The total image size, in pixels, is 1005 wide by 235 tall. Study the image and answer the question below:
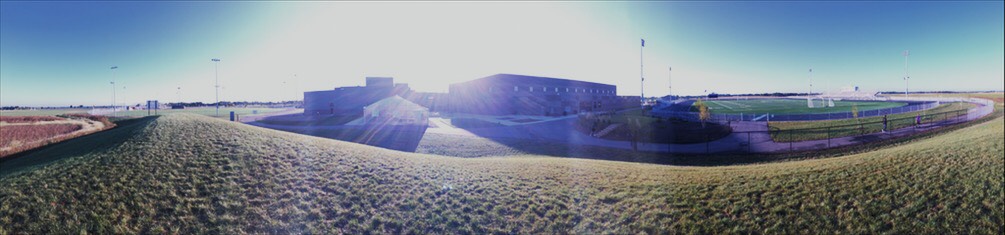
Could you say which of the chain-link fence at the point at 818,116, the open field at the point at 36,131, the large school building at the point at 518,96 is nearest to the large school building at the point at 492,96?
the large school building at the point at 518,96

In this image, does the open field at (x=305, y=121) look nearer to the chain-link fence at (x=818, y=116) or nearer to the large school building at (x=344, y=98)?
the large school building at (x=344, y=98)

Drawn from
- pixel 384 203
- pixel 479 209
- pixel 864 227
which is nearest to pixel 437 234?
pixel 479 209

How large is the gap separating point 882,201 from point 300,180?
11.1 m

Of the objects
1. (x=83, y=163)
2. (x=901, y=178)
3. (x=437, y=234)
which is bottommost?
(x=437, y=234)

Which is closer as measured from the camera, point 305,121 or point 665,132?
point 665,132

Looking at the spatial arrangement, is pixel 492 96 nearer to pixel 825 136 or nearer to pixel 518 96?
pixel 518 96

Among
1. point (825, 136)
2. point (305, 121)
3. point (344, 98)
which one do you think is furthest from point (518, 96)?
point (825, 136)

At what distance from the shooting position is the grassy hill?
4922mm

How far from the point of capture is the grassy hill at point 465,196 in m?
4.92

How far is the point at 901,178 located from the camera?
21.4ft

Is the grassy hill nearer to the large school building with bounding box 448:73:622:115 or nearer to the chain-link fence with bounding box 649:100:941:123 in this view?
the chain-link fence with bounding box 649:100:941:123

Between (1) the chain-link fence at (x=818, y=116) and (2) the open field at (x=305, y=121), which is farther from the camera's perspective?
(2) the open field at (x=305, y=121)

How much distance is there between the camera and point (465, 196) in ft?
20.6

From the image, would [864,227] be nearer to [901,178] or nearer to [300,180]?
[901,178]
